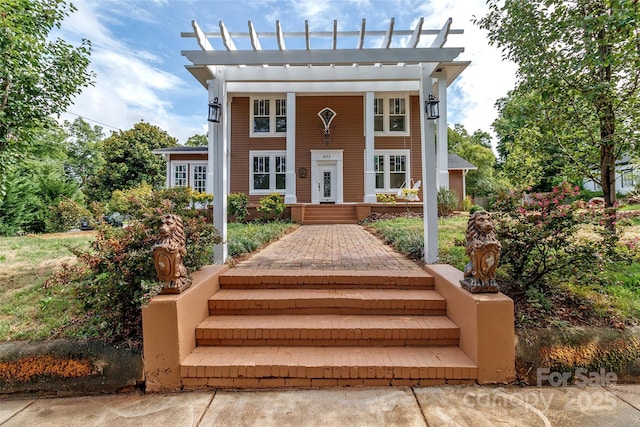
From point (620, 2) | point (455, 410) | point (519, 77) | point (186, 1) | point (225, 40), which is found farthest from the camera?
point (186, 1)

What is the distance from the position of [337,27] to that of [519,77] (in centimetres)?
286

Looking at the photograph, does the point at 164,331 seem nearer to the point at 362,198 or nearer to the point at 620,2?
the point at 620,2

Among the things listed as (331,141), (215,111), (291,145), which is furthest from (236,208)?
(215,111)

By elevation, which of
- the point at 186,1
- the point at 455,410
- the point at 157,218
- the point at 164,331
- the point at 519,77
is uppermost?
the point at 186,1

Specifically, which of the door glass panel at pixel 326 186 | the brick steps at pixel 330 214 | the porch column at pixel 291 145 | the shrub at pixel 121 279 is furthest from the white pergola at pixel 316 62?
the door glass panel at pixel 326 186

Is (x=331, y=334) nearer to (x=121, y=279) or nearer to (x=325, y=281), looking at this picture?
(x=325, y=281)

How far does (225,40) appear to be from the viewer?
398 cm

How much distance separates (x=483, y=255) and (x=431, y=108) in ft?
7.74

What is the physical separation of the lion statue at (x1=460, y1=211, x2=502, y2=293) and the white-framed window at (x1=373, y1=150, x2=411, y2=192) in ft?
35.1

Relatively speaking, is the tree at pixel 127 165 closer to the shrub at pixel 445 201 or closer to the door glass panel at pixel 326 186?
the door glass panel at pixel 326 186

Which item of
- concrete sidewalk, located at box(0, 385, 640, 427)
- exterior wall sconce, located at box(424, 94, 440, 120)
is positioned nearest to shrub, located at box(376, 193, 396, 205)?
exterior wall sconce, located at box(424, 94, 440, 120)

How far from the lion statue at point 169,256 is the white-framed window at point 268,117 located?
37.0 feet

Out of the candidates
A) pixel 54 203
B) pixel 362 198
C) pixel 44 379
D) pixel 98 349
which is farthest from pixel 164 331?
pixel 54 203

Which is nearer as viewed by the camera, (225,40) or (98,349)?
(98,349)
